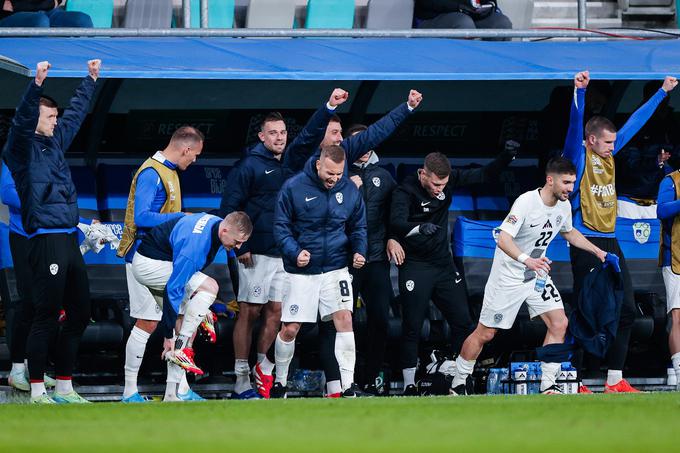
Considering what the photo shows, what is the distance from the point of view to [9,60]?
9.98 meters

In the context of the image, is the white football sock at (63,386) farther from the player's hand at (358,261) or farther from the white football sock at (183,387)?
the player's hand at (358,261)

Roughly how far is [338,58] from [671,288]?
3.29 metres

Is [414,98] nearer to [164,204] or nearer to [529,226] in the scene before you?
[529,226]

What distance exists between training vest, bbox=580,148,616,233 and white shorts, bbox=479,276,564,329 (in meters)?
0.75

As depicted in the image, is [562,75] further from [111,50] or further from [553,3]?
[553,3]

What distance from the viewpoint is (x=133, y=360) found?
1074 centimetres

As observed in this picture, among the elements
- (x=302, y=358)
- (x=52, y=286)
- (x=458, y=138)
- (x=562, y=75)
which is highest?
(x=562, y=75)

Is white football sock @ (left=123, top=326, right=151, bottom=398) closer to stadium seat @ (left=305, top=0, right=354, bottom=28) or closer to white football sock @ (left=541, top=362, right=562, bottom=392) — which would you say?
white football sock @ (left=541, top=362, right=562, bottom=392)

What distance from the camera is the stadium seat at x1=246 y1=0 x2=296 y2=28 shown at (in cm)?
1409

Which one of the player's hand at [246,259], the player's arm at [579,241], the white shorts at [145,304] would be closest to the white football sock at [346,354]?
the player's hand at [246,259]

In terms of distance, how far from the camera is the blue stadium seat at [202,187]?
12531mm

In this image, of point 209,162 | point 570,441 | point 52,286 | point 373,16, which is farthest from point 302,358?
point 570,441

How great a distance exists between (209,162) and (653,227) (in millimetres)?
3882

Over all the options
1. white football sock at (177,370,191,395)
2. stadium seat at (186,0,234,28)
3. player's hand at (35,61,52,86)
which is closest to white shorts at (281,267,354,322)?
white football sock at (177,370,191,395)
